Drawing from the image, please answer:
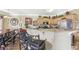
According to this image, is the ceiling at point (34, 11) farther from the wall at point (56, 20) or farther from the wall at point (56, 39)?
the wall at point (56, 39)

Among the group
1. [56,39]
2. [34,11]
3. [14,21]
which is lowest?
[56,39]

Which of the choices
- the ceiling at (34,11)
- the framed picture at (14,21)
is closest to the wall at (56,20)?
the ceiling at (34,11)

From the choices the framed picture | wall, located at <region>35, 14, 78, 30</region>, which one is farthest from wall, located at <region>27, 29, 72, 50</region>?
the framed picture

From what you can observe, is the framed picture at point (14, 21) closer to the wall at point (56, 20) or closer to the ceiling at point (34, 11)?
the ceiling at point (34, 11)

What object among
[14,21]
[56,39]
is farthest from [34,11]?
[56,39]

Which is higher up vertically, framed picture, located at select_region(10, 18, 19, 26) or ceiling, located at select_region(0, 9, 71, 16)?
ceiling, located at select_region(0, 9, 71, 16)

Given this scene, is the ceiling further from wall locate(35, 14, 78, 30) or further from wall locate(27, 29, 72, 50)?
wall locate(27, 29, 72, 50)

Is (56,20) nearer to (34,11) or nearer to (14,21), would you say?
(34,11)

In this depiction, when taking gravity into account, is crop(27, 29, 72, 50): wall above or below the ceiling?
below

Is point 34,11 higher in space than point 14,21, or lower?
higher

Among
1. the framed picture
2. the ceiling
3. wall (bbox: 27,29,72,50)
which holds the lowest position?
wall (bbox: 27,29,72,50)

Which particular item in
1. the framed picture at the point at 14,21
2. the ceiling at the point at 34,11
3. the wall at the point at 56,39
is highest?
the ceiling at the point at 34,11

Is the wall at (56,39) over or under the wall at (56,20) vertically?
under
